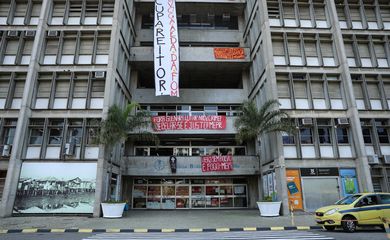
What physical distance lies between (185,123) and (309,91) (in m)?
10.6

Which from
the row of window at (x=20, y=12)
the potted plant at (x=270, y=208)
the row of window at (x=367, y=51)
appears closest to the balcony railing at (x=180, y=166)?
the potted plant at (x=270, y=208)

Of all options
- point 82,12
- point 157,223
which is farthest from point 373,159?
point 82,12

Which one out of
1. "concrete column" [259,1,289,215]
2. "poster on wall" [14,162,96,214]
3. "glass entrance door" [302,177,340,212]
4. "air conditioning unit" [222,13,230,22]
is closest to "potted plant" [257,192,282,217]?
"concrete column" [259,1,289,215]

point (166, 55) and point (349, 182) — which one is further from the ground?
point (166, 55)

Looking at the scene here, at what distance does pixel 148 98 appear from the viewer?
2652cm

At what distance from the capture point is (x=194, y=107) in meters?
27.1

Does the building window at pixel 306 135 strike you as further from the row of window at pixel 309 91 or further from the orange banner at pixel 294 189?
the orange banner at pixel 294 189

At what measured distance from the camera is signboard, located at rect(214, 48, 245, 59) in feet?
86.0

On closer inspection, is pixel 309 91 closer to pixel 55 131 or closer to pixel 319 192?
pixel 319 192

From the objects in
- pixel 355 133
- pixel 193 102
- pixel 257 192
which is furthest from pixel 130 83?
pixel 355 133

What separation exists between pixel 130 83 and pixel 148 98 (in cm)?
257

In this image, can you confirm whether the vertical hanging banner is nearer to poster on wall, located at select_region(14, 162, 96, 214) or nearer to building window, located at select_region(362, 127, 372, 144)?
poster on wall, located at select_region(14, 162, 96, 214)

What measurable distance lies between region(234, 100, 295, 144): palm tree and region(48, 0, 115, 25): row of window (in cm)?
1363

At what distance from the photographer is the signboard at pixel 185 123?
938 inches
